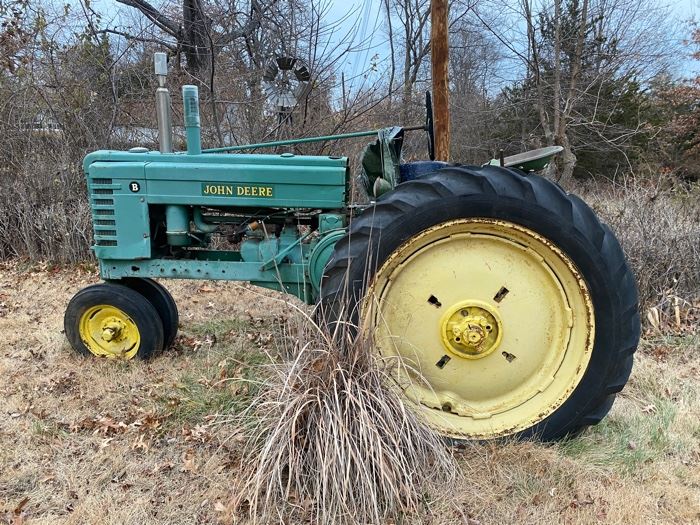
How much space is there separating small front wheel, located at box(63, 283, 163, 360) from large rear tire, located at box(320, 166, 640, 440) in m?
1.64

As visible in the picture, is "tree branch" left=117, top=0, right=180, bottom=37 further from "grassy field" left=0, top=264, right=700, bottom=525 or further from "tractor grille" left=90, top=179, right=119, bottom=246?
"grassy field" left=0, top=264, right=700, bottom=525

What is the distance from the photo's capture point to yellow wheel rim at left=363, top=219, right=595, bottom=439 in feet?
8.12

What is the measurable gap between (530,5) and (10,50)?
1376cm

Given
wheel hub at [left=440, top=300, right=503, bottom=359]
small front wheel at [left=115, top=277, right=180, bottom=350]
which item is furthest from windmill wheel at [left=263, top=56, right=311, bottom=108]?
wheel hub at [left=440, top=300, right=503, bottom=359]

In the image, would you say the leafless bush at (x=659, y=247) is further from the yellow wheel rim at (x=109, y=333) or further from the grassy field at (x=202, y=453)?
the yellow wheel rim at (x=109, y=333)

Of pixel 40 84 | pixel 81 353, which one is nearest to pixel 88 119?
pixel 40 84

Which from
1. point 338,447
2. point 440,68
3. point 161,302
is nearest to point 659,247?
point 440,68

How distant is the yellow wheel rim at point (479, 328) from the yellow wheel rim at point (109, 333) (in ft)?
6.24

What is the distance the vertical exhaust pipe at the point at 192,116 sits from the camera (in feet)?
10.9

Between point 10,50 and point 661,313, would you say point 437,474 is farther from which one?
point 10,50

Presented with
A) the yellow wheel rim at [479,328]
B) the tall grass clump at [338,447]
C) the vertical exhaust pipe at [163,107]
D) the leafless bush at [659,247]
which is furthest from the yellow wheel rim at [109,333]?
the leafless bush at [659,247]

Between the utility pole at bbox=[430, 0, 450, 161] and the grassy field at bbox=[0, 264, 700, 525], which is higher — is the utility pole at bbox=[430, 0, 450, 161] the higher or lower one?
the higher one

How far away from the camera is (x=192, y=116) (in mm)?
3395

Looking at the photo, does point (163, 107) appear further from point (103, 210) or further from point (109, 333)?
point (109, 333)
